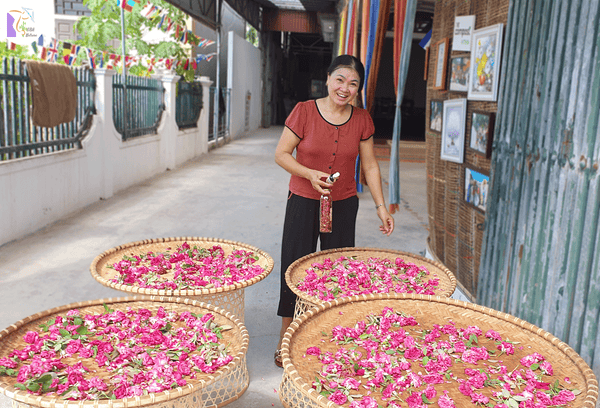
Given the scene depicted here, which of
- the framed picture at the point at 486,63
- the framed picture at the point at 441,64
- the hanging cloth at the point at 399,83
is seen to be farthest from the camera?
the framed picture at the point at 441,64

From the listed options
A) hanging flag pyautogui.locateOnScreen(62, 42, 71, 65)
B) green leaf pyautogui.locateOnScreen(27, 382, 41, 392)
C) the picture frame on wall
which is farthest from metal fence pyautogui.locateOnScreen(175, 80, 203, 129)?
green leaf pyautogui.locateOnScreen(27, 382, 41, 392)

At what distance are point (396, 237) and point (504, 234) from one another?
114 inches

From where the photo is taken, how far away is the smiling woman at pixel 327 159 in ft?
7.95

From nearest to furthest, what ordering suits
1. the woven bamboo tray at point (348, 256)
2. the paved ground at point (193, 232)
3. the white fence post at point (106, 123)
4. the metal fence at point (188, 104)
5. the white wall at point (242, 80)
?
the woven bamboo tray at point (348, 256) → the paved ground at point (193, 232) → the white fence post at point (106, 123) → the metal fence at point (188, 104) → the white wall at point (242, 80)

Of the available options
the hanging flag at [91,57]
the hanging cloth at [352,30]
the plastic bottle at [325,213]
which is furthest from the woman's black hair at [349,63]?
the hanging flag at [91,57]

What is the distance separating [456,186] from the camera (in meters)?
3.48

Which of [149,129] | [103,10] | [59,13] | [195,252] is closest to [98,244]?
[195,252]

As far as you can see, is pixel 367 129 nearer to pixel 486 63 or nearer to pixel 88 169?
pixel 486 63

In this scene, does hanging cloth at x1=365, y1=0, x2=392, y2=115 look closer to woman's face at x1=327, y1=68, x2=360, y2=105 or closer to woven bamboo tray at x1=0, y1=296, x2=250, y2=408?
woman's face at x1=327, y1=68, x2=360, y2=105

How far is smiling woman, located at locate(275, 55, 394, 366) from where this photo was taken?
7.95 feet

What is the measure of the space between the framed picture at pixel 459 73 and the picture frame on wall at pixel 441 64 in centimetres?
8

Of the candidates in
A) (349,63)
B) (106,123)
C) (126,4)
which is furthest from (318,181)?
(126,4)

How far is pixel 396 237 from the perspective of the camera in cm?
546

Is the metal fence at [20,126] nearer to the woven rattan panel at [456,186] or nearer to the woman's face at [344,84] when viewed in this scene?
the woman's face at [344,84]
